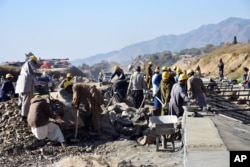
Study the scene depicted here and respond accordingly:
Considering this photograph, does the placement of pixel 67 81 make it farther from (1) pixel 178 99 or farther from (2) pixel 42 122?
(1) pixel 178 99

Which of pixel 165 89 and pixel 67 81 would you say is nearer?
pixel 165 89

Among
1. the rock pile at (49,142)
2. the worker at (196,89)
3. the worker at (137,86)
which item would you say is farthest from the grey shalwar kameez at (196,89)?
the worker at (137,86)

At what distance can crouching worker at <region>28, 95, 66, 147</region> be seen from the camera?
11.2 metres

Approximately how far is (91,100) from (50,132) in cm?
133

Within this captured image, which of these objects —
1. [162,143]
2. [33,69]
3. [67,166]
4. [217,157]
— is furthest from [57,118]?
[217,157]

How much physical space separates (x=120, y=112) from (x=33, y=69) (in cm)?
366

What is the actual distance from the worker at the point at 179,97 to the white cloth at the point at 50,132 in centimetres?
254

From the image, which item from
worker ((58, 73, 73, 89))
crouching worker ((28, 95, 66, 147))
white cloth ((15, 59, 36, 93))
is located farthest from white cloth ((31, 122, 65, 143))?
worker ((58, 73, 73, 89))

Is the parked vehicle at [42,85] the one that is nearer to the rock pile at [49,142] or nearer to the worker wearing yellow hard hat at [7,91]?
the worker wearing yellow hard hat at [7,91]

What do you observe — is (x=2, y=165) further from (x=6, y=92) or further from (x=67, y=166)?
(x=6, y=92)

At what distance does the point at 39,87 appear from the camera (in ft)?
85.9

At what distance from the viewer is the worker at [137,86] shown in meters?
15.2

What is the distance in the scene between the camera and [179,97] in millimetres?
11133

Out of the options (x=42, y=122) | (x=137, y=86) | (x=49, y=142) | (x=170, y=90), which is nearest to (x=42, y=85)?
(x=137, y=86)
